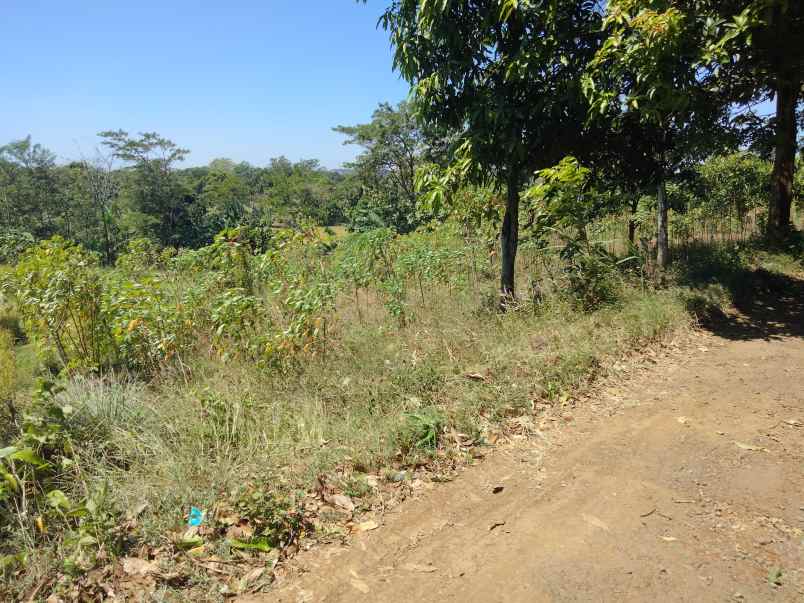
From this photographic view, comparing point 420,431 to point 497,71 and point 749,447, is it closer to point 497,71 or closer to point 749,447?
point 749,447

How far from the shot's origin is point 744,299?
6.74 metres

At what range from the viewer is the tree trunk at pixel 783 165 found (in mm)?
8516

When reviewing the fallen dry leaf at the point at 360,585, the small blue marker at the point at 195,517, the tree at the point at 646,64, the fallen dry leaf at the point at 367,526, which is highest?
the tree at the point at 646,64

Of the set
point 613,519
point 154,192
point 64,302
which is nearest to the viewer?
point 613,519

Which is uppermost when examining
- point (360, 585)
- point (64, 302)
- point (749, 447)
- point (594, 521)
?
point (64, 302)

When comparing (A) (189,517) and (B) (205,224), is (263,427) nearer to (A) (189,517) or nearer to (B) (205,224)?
(A) (189,517)

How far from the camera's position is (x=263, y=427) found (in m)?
3.88

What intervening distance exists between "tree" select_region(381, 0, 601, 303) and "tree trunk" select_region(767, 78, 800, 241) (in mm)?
4986

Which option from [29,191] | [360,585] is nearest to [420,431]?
[360,585]

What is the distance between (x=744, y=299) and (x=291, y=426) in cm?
641

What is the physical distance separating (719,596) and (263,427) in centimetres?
307

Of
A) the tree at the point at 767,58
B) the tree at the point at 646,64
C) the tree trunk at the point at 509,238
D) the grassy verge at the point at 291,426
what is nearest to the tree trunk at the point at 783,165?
the tree at the point at 767,58

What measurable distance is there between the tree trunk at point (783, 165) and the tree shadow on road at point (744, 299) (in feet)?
5.36

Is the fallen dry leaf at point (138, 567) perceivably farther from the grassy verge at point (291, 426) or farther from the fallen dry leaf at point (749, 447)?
the fallen dry leaf at point (749, 447)
